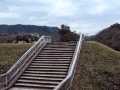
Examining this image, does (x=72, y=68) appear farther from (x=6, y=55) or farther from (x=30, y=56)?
(x=6, y=55)

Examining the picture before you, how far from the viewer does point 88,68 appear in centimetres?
2169

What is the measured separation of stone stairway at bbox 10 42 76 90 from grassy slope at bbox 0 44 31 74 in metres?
1.74

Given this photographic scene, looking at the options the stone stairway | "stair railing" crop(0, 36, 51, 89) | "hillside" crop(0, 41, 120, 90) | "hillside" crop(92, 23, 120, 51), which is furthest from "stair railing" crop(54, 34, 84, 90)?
"hillside" crop(92, 23, 120, 51)

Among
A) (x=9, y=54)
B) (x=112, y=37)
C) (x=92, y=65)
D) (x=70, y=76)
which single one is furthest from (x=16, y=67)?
(x=112, y=37)

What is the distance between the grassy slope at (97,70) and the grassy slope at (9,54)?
5.11 meters

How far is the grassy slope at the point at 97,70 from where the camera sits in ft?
64.4

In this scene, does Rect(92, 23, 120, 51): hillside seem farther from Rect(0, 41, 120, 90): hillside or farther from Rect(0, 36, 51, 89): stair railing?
Rect(0, 36, 51, 89): stair railing

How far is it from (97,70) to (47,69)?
11.6 ft

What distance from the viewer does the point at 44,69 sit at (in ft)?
69.5

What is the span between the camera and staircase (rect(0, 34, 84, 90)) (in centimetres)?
1905

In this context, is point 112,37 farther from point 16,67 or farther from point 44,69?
point 16,67

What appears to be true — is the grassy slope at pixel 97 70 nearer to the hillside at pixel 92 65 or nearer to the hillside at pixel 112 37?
the hillside at pixel 92 65

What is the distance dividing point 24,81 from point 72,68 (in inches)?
128

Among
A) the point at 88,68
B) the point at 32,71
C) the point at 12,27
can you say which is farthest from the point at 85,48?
the point at 12,27
